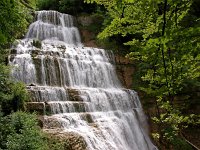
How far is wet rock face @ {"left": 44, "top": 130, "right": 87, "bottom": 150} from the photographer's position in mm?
9461

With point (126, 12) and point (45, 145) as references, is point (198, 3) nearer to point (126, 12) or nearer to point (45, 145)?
point (45, 145)

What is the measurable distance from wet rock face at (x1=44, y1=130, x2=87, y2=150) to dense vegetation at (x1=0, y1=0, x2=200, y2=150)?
0.55m

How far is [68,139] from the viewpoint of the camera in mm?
9609

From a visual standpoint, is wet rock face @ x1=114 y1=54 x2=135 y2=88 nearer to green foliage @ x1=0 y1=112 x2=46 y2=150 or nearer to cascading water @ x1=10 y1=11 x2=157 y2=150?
cascading water @ x1=10 y1=11 x2=157 y2=150

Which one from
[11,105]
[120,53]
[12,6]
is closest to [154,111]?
[120,53]

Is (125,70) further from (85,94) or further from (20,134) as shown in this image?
(20,134)

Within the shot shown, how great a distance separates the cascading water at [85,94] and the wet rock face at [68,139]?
313mm

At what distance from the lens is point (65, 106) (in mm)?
12336

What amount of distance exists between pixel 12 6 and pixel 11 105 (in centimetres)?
355

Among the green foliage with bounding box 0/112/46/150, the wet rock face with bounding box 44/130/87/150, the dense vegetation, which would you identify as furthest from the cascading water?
the green foliage with bounding box 0/112/46/150

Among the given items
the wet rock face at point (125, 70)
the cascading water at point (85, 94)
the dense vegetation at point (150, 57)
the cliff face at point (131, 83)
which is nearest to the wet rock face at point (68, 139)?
the cascading water at point (85, 94)

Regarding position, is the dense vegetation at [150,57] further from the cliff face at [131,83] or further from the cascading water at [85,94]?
the cascading water at [85,94]

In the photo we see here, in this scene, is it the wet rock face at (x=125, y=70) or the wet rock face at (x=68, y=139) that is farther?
the wet rock face at (x=125, y=70)

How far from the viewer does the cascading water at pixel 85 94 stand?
11602mm
